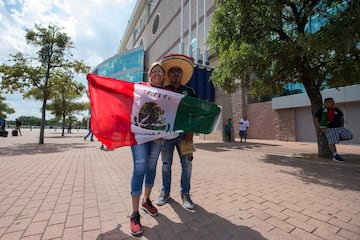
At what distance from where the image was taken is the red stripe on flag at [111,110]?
2.32 meters

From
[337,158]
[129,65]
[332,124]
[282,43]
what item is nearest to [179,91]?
[282,43]

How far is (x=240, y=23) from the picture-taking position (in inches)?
259

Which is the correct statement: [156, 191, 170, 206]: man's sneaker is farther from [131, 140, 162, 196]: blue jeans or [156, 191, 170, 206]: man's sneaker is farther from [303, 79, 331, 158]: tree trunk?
[303, 79, 331, 158]: tree trunk

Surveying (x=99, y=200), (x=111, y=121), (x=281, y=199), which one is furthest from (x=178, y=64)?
(x=281, y=199)

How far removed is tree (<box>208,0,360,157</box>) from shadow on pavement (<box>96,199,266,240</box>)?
4571mm

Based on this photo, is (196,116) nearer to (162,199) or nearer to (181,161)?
(181,161)

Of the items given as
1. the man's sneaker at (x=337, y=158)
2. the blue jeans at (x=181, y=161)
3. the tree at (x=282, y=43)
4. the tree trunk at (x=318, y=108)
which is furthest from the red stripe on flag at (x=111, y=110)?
the tree trunk at (x=318, y=108)

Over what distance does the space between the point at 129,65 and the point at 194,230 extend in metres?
48.7

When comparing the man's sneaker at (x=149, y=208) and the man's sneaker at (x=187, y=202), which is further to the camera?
the man's sneaker at (x=187, y=202)

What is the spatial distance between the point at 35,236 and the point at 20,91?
13.6 m

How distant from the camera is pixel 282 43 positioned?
5895 millimetres

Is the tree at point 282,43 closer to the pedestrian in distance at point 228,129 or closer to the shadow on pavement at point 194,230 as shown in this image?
the shadow on pavement at point 194,230

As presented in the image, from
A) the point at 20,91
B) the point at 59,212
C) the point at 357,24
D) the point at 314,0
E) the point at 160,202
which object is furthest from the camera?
the point at 20,91

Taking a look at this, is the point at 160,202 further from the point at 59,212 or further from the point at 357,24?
the point at 357,24
